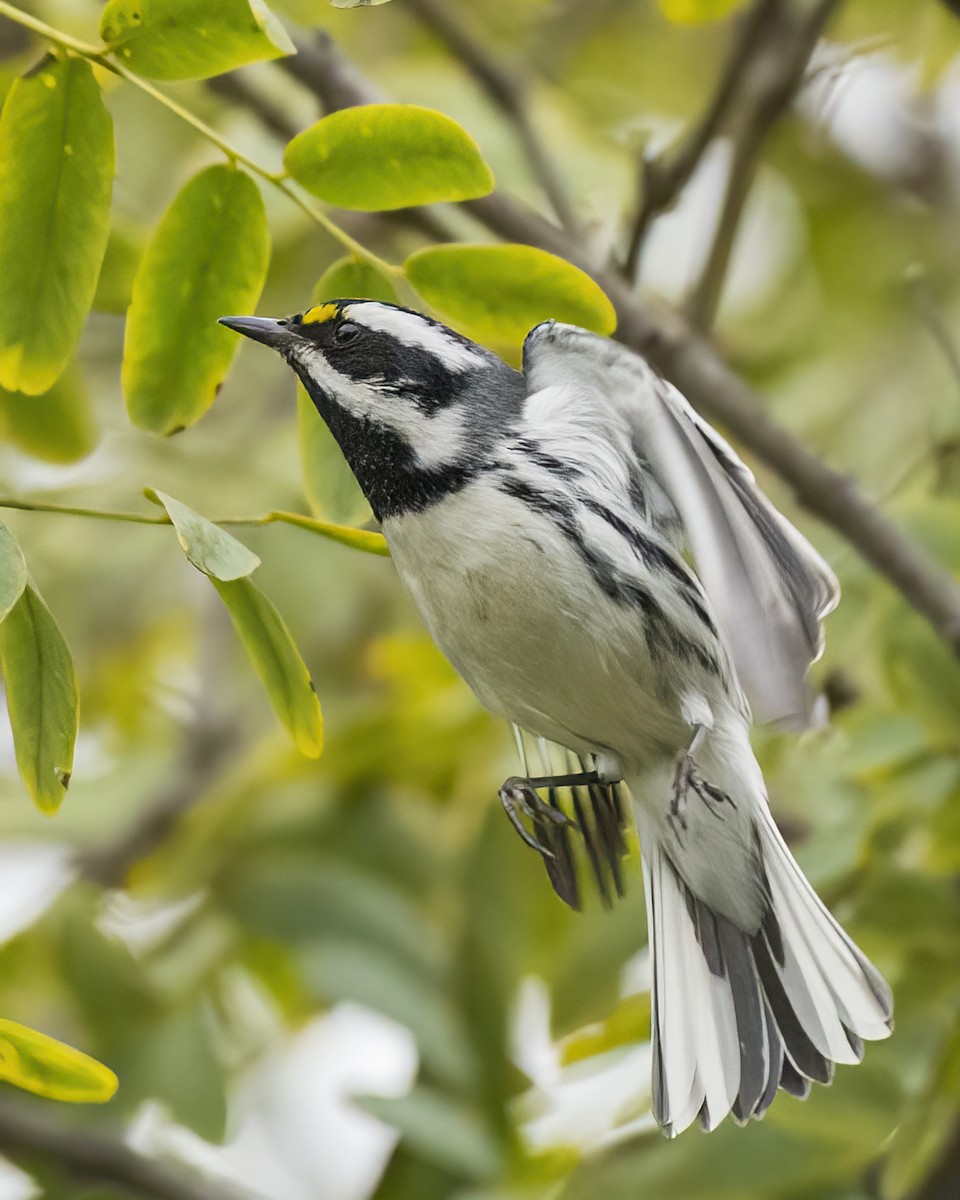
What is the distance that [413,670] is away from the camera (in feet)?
7.98

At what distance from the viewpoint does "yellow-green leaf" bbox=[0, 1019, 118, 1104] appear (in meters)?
1.08

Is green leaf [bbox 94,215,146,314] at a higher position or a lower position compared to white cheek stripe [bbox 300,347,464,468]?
lower

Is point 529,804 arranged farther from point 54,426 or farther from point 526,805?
point 54,426

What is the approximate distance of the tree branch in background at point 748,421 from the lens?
1863 millimetres

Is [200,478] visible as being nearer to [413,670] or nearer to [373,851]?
[413,670]

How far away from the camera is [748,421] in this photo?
1976mm

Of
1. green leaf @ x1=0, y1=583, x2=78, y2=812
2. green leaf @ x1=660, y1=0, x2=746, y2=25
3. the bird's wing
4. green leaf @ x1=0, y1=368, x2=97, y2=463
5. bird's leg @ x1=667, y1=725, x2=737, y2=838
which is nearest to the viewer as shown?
green leaf @ x1=0, y1=583, x2=78, y2=812

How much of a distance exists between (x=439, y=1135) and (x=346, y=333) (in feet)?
3.37

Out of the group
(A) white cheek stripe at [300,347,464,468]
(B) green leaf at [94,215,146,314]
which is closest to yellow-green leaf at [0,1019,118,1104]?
(A) white cheek stripe at [300,347,464,468]

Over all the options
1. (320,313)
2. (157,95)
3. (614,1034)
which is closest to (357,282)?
(320,313)

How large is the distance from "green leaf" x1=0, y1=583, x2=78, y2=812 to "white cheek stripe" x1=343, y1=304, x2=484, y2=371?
45 centimetres

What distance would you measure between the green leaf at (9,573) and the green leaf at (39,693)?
0.24 ft

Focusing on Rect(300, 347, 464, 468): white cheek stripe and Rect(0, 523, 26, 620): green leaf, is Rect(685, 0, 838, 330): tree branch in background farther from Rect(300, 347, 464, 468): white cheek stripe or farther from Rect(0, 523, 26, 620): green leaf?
Rect(0, 523, 26, 620): green leaf

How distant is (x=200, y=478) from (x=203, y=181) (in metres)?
1.21
